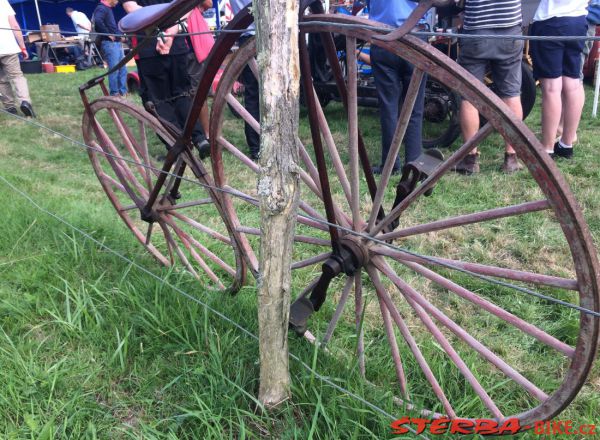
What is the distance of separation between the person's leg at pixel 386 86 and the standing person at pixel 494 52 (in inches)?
19.9

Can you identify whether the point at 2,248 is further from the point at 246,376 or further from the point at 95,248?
the point at 246,376

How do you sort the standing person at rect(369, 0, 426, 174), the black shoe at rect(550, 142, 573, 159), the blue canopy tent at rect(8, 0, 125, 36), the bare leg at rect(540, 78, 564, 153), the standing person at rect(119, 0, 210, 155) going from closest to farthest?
the standing person at rect(369, 0, 426, 174)
the bare leg at rect(540, 78, 564, 153)
the black shoe at rect(550, 142, 573, 159)
the standing person at rect(119, 0, 210, 155)
the blue canopy tent at rect(8, 0, 125, 36)

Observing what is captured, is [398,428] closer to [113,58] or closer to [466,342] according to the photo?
[466,342]

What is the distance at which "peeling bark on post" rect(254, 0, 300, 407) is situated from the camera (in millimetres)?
1251

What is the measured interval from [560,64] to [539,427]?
3.07m

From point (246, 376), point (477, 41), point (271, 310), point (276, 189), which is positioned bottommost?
point (246, 376)

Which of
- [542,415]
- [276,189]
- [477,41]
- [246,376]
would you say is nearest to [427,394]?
[542,415]

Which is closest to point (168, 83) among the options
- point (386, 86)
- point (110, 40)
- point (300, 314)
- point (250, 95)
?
point (250, 95)

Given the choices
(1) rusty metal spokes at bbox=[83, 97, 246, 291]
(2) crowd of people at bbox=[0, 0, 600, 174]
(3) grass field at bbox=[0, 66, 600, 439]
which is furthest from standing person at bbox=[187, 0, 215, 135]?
(3) grass field at bbox=[0, 66, 600, 439]

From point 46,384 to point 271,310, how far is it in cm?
90

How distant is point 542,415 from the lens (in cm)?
139

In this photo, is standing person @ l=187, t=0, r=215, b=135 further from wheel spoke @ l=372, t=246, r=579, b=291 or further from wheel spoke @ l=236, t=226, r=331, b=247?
wheel spoke @ l=372, t=246, r=579, b=291

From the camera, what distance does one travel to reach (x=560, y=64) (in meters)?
3.71

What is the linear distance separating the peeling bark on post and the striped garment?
8.75 feet
